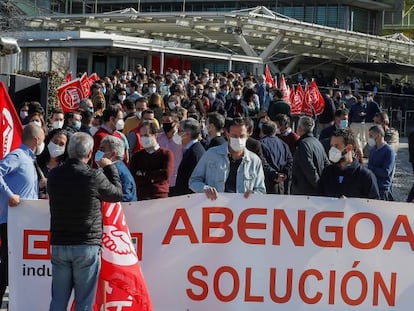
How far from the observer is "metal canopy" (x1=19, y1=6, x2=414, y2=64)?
44094mm

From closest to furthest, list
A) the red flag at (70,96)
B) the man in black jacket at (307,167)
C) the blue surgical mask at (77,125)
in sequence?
the man in black jacket at (307,167) < the blue surgical mask at (77,125) < the red flag at (70,96)

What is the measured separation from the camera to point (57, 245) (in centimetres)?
733

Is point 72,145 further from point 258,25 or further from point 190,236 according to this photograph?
point 258,25

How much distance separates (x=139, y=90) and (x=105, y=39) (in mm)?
12724

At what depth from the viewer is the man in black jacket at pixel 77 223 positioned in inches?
287

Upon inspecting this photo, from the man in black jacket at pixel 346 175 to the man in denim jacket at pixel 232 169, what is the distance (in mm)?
699

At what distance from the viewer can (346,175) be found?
896cm

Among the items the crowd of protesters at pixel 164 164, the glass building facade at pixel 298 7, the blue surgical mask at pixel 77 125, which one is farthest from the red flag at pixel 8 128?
the glass building facade at pixel 298 7

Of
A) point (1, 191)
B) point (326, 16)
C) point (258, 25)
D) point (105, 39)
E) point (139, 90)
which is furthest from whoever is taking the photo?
point (326, 16)

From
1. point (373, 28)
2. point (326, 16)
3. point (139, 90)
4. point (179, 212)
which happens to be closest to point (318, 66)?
point (326, 16)

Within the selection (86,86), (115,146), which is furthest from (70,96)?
(115,146)

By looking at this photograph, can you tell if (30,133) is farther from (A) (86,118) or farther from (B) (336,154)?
(A) (86,118)

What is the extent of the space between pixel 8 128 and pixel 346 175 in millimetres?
3374

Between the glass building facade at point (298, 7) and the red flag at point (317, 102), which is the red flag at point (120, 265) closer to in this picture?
the red flag at point (317, 102)
